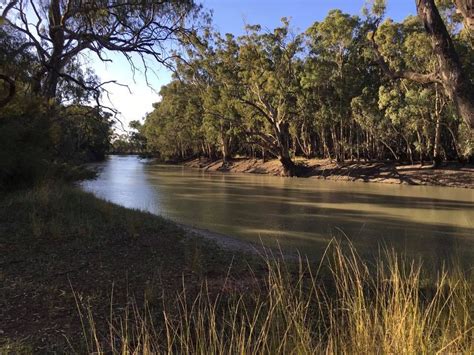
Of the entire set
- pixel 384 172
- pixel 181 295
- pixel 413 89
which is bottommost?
pixel 384 172

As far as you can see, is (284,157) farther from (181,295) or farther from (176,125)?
(181,295)

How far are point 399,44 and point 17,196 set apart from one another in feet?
85.2

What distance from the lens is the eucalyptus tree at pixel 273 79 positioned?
3762 centimetres

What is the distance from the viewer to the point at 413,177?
31.2 meters

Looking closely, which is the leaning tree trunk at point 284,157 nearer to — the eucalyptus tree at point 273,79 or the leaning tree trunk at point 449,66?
the eucalyptus tree at point 273,79

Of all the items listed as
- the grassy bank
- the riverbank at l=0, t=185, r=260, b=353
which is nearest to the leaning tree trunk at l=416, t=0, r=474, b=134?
the grassy bank

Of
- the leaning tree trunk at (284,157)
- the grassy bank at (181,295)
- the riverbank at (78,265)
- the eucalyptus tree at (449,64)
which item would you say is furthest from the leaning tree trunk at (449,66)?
the leaning tree trunk at (284,157)

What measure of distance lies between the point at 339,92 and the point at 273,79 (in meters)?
5.35

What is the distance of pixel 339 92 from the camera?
35156 mm

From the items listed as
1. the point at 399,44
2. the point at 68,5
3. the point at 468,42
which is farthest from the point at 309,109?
the point at 68,5

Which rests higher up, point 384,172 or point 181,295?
point 181,295

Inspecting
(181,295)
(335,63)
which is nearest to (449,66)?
(181,295)

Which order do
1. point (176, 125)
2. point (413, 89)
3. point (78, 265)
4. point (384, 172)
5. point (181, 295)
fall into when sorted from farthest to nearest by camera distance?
point (176, 125)
point (384, 172)
point (413, 89)
point (78, 265)
point (181, 295)

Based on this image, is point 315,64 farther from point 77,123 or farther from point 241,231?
point 241,231
